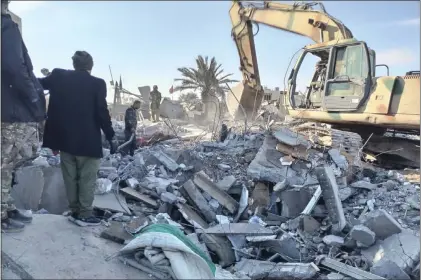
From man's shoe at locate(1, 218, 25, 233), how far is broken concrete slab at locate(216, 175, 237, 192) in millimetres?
2715

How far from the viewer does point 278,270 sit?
336cm

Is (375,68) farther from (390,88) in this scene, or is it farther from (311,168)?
(311,168)

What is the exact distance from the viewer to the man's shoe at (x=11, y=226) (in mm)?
3082

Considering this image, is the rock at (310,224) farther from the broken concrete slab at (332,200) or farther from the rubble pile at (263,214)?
the broken concrete slab at (332,200)

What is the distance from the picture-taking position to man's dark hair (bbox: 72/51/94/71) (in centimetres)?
343

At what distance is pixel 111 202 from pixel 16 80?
6.16 ft

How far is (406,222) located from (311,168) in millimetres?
1813

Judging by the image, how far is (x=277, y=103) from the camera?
11352mm

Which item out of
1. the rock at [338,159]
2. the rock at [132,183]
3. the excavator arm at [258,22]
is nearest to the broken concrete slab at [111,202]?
the rock at [132,183]

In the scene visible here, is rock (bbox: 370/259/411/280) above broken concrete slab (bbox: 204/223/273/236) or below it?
below

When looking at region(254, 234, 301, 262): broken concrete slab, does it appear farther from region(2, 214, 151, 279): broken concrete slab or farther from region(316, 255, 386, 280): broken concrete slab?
region(2, 214, 151, 279): broken concrete slab

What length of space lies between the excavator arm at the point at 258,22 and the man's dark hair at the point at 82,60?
6.49 metres

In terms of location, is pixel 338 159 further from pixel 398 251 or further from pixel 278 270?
pixel 278 270

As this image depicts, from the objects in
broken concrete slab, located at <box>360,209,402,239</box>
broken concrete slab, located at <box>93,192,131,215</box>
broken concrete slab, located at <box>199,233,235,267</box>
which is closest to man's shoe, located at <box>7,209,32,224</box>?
broken concrete slab, located at <box>93,192,131,215</box>
